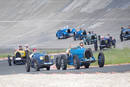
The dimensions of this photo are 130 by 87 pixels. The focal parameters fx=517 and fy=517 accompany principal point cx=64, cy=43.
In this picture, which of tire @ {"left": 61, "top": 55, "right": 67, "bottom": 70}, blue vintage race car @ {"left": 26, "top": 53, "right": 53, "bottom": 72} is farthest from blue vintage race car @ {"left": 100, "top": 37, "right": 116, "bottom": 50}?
tire @ {"left": 61, "top": 55, "right": 67, "bottom": 70}

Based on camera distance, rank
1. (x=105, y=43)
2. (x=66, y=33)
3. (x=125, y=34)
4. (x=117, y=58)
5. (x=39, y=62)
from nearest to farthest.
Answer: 1. (x=39, y=62)
2. (x=117, y=58)
3. (x=105, y=43)
4. (x=125, y=34)
5. (x=66, y=33)

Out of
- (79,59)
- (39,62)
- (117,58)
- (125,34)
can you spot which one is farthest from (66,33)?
(79,59)

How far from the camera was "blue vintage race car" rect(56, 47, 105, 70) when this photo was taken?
27.5 m

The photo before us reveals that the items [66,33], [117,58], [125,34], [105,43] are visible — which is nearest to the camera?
[117,58]

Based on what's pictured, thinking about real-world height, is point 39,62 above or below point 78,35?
below

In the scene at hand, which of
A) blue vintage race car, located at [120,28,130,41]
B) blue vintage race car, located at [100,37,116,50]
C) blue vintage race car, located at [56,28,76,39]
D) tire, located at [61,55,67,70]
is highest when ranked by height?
blue vintage race car, located at [56,28,76,39]

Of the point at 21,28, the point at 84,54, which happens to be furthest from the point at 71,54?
the point at 21,28

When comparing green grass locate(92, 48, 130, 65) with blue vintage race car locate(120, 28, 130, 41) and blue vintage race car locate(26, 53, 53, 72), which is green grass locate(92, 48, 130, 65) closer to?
blue vintage race car locate(26, 53, 53, 72)

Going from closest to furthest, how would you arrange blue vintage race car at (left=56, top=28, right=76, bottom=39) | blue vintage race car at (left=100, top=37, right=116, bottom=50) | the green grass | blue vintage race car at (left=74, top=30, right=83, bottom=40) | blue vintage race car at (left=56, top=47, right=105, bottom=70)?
1. blue vintage race car at (left=56, top=47, right=105, bottom=70)
2. the green grass
3. blue vintage race car at (left=100, top=37, right=116, bottom=50)
4. blue vintage race car at (left=74, top=30, right=83, bottom=40)
5. blue vintage race car at (left=56, top=28, right=76, bottom=39)

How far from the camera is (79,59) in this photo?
92.2 feet

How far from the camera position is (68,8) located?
338 feet

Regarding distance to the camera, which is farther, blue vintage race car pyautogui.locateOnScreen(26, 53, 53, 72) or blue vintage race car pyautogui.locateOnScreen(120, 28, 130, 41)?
blue vintage race car pyautogui.locateOnScreen(120, 28, 130, 41)

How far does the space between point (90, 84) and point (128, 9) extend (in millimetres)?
74471

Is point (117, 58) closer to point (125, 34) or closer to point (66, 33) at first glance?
point (125, 34)
